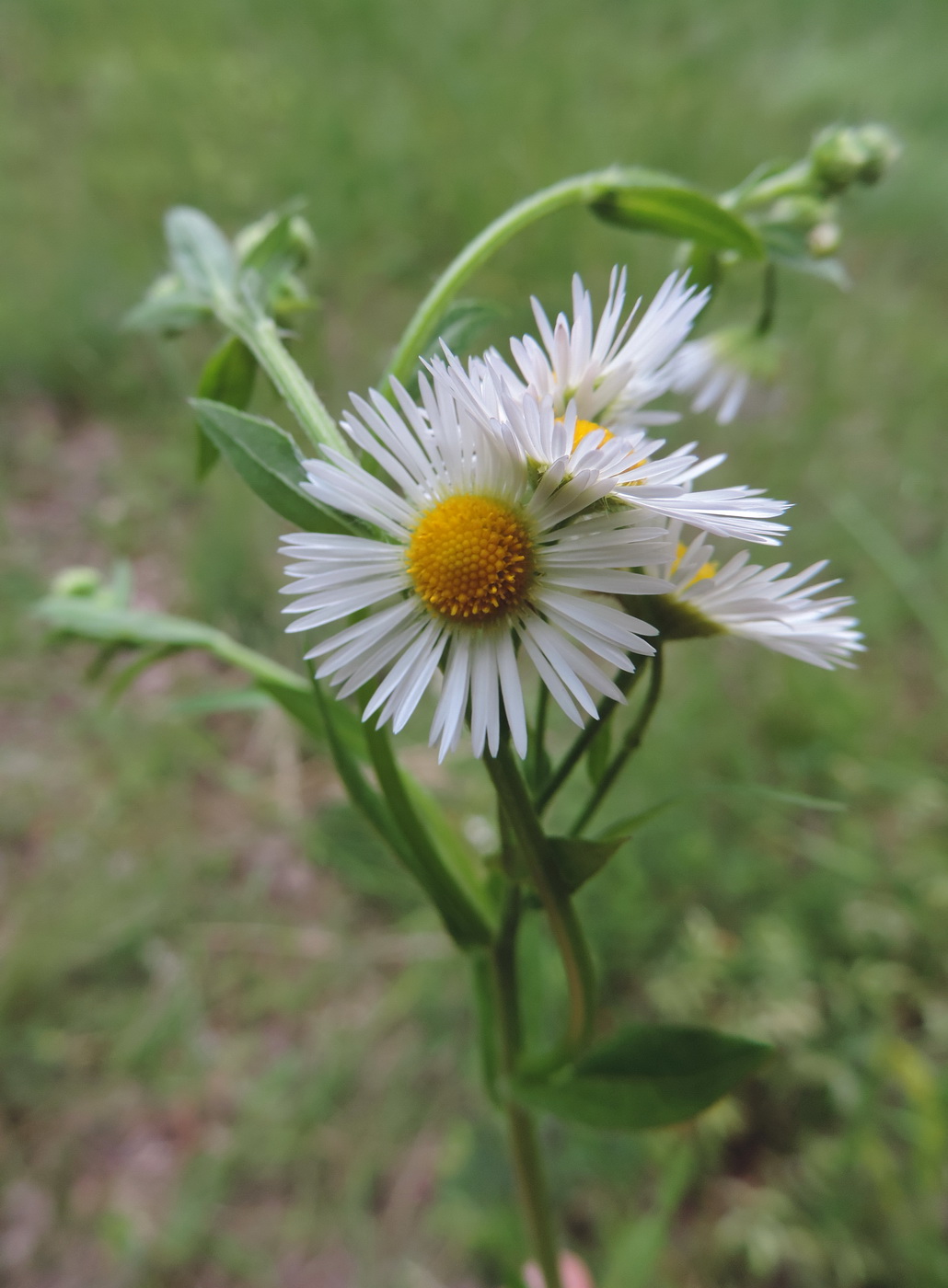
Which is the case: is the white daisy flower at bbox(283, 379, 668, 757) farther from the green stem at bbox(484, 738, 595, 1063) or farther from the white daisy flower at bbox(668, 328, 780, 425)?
the white daisy flower at bbox(668, 328, 780, 425)

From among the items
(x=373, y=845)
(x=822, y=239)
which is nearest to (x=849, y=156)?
(x=822, y=239)

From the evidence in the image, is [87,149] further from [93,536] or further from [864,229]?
[864,229]

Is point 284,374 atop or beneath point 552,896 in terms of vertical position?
atop


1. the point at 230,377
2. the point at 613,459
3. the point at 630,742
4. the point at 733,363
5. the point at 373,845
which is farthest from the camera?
the point at 373,845

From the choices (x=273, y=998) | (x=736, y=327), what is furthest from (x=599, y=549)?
(x=273, y=998)

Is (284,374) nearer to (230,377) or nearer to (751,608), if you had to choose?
(230,377)

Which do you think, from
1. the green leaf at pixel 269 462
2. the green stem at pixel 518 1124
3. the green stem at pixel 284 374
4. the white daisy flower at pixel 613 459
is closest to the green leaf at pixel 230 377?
the green stem at pixel 284 374
